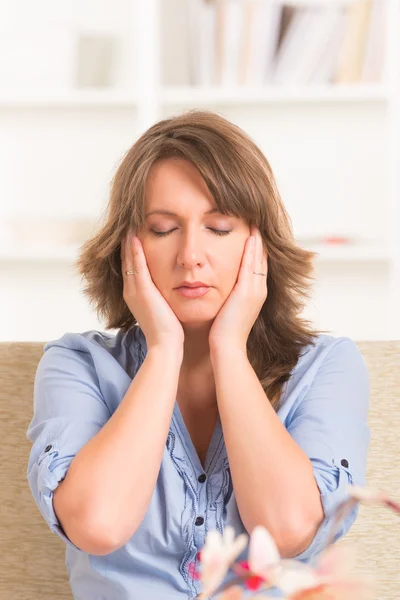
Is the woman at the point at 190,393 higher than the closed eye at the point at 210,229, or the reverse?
the closed eye at the point at 210,229

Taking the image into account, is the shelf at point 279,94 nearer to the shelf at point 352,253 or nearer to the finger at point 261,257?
the shelf at point 352,253

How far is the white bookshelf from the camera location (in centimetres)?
320

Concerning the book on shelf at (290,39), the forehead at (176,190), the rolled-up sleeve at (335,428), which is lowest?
the rolled-up sleeve at (335,428)

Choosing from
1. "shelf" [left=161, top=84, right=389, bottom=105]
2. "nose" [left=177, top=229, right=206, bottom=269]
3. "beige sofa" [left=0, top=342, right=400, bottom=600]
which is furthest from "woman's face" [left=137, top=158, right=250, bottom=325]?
A: "shelf" [left=161, top=84, right=389, bottom=105]

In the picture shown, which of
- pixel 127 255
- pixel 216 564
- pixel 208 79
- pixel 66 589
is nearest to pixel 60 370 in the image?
pixel 127 255

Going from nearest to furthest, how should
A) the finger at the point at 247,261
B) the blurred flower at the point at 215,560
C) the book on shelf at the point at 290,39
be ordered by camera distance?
the blurred flower at the point at 215,560
the finger at the point at 247,261
the book on shelf at the point at 290,39

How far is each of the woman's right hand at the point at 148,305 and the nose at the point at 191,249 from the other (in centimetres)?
10

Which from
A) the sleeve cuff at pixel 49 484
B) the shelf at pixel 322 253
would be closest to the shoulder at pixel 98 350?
the sleeve cuff at pixel 49 484

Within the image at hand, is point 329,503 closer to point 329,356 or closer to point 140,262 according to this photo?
→ point 329,356

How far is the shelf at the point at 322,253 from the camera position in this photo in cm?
324

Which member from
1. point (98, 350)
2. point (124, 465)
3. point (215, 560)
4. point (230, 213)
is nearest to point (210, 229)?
point (230, 213)

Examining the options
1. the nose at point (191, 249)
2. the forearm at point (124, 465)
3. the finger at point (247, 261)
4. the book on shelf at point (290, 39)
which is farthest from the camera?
the book on shelf at point (290, 39)

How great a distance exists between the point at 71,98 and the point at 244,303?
1.97 metres

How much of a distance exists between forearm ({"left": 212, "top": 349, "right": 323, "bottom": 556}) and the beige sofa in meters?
0.29
